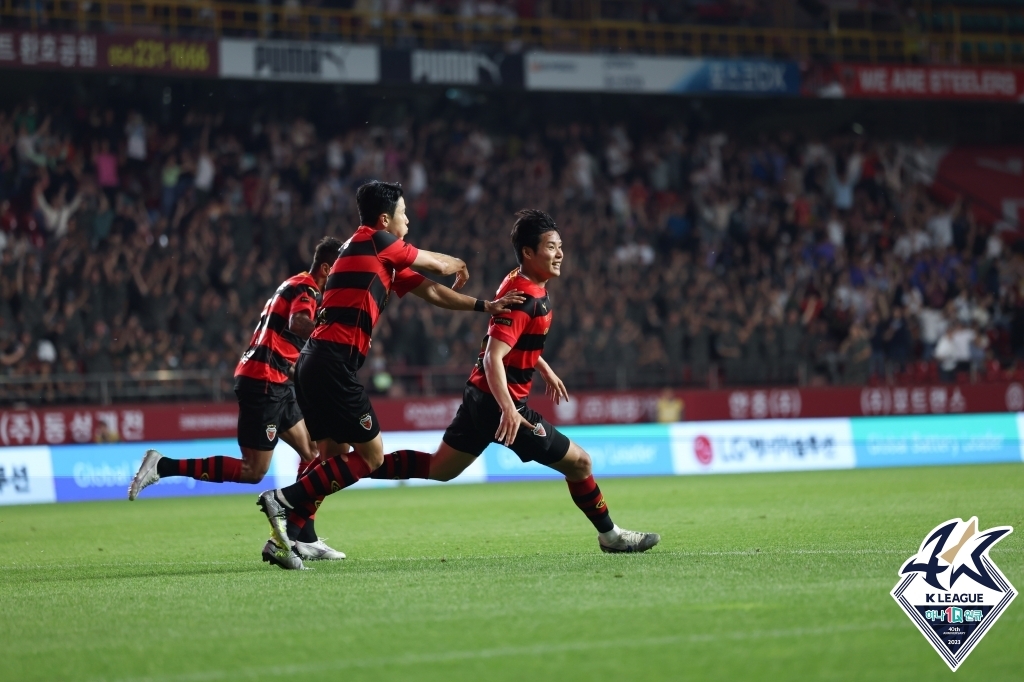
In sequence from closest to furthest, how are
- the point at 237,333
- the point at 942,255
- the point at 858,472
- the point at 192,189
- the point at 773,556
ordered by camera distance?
1. the point at 773,556
2. the point at 858,472
3. the point at 237,333
4. the point at 192,189
5. the point at 942,255

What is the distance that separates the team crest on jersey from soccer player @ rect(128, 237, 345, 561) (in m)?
5.05

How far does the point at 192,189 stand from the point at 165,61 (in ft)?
9.70

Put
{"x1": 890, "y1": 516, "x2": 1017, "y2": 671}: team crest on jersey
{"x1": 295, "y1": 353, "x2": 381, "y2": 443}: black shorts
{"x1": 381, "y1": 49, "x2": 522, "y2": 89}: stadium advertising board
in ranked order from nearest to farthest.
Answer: {"x1": 890, "y1": 516, "x2": 1017, "y2": 671}: team crest on jersey < {"x1": 295, "y1": 353, "x2": 381, "y2": 443}: black shorts < {"x1": 381, "y1": 49, "x2": 522, "y2": 89}: stadium advertising board

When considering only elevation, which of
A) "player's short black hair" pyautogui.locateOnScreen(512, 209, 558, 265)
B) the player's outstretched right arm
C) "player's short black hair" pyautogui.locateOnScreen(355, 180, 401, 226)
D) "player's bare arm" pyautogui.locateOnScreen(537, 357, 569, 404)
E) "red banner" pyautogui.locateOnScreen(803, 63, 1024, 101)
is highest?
"red banner" pyautogui.locateOnScreen(803, 63, 1024, 101)

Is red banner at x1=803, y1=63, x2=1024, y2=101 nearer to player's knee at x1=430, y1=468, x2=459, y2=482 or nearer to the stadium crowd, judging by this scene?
the stadium crowd

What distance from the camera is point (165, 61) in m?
25.6

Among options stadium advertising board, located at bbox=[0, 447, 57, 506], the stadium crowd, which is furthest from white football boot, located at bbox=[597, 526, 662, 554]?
the stadium crowd

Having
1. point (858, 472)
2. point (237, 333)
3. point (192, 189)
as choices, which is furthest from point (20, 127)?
point (858, 472)

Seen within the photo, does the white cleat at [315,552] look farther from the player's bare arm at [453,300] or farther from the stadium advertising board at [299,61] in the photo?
the stadium advertising board at [299,61]

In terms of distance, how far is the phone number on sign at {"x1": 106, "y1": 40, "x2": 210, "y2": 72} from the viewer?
25203 millimetres

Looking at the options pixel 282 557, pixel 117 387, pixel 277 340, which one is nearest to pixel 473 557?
pixel 282 557

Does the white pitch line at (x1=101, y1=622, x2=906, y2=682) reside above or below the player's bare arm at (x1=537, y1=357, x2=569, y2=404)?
below

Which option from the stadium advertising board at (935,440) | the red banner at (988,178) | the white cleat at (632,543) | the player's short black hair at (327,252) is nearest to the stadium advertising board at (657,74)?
the red banner at (988,178)

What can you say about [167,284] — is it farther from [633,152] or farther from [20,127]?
[633,152]
